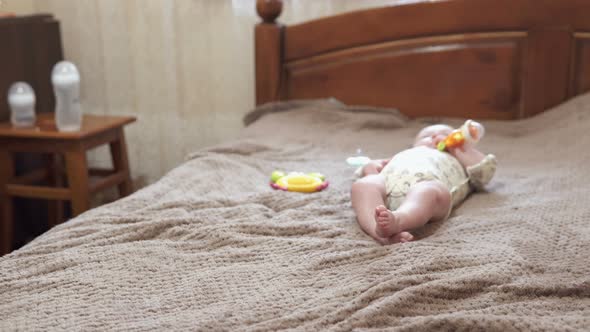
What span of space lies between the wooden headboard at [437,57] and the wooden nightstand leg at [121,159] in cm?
50

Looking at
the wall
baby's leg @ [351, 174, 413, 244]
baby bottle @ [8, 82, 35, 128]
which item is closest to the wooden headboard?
the wall

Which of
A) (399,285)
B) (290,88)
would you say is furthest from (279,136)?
(399,285)

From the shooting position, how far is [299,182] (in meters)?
1.40

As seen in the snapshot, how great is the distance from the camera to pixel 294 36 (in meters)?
2.21

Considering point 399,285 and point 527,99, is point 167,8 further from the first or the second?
point 399,285

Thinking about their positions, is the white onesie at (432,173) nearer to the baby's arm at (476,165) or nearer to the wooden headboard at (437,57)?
the baby's arm at (476,165)

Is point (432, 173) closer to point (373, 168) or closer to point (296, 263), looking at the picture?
point (373, 168)

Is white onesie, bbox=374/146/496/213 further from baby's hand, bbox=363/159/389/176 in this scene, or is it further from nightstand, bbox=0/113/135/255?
nightstand, bbox=0/113/135/255

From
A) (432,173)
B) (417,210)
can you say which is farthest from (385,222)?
(432,173)

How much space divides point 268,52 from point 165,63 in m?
0.46

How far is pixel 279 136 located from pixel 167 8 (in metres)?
0.84

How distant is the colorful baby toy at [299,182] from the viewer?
1.38 m

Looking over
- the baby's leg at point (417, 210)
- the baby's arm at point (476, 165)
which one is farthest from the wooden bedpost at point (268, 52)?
the baby's leg at point (417, 210)

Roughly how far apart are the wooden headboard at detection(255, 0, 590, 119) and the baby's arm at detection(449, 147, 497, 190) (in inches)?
26.2
